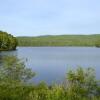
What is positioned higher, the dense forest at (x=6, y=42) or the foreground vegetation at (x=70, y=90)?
the foreground vegetation at (x=70, y=90)

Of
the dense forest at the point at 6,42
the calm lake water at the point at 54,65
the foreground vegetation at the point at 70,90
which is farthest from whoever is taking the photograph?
the dense forest at the point at 6,42

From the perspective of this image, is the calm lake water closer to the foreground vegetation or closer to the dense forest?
the foreground vegetation

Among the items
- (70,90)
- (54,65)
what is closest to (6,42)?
(54,65)

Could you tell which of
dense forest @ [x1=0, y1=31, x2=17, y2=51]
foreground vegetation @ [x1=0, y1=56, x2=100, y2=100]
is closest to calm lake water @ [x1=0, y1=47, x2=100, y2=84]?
foreground vegetation @ [x1=0, y1=56, x2=100, y2=100]

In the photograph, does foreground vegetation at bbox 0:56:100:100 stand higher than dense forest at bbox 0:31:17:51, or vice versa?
foreground vegetation at bbox 0:56:100:100

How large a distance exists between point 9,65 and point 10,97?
7565 mm

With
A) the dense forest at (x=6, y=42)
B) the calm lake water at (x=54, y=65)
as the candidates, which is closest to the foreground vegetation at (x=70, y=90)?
the calm lake water at (x=54, y=65)

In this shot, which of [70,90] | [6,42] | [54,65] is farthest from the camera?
[6,42]

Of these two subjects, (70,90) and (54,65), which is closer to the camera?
(70,90)

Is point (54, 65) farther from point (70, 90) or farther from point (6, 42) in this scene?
point (6, 42)

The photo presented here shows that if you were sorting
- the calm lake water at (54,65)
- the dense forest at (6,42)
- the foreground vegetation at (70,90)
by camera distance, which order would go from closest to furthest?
the foreground vegetation at (70,90) < the calm lake water at (54,65) < the dense forest at (6,42)

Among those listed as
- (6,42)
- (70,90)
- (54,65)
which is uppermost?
(70,90)

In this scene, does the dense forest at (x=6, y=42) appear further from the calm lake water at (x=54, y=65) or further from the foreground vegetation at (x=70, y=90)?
the foreground vegetation at (x=70, y=90)

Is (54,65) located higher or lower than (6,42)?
lower
